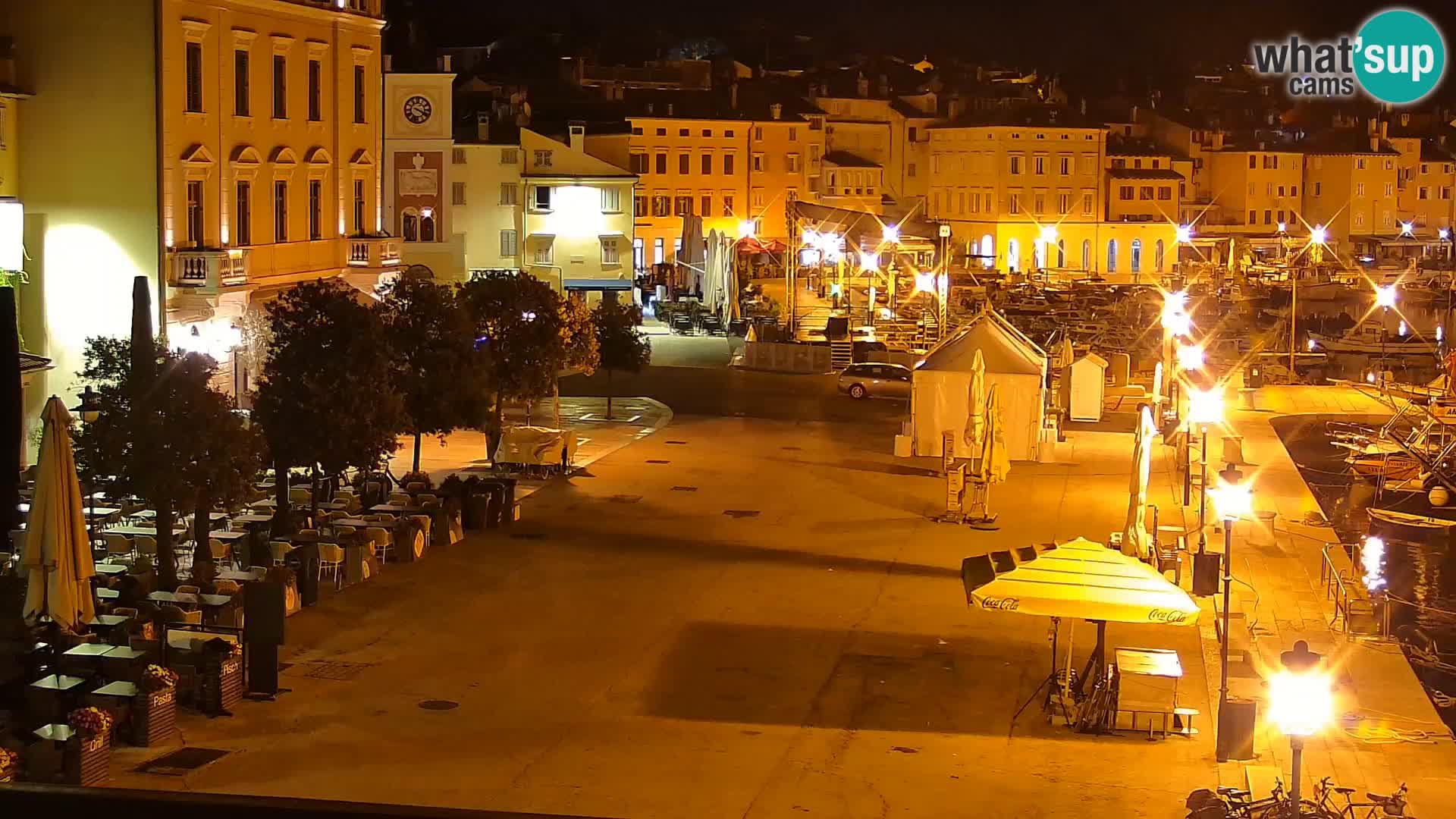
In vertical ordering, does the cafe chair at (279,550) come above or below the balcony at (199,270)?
below

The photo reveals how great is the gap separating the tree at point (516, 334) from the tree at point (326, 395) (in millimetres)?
7654

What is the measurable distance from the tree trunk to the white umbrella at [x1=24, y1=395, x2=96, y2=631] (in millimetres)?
3466

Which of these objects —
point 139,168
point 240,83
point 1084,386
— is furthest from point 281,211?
point 1084,386

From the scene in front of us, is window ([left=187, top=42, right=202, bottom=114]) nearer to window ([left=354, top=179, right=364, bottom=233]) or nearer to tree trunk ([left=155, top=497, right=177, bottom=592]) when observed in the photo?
window ([left=354, top=179, right=364, bottom=233])

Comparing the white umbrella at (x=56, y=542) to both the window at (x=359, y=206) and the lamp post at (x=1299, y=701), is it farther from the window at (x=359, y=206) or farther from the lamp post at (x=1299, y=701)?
the window at (x=359, y=206)

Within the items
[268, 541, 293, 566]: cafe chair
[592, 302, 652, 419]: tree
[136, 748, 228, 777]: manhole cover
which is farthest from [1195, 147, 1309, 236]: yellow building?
[136, 748, 228, 777]: manhole cover

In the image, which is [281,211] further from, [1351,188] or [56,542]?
[1351,188]

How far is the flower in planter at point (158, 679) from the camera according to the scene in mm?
14203

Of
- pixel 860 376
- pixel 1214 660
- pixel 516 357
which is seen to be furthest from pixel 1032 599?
pixel 860 376

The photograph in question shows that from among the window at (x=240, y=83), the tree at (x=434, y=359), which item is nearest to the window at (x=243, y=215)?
the window at (x=240, y=83)

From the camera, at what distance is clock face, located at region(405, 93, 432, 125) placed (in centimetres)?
5712

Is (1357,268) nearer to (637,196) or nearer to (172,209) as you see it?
(637,196)

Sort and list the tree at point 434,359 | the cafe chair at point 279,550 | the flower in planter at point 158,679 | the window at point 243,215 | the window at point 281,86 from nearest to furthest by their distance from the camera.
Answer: the flower in planter at point 158,679 → the cafe chair at point 279,550 → the tree at point 434,359 → the window at point 243,215 → the window at point 281,86

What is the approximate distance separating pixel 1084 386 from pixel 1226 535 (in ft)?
83.2
